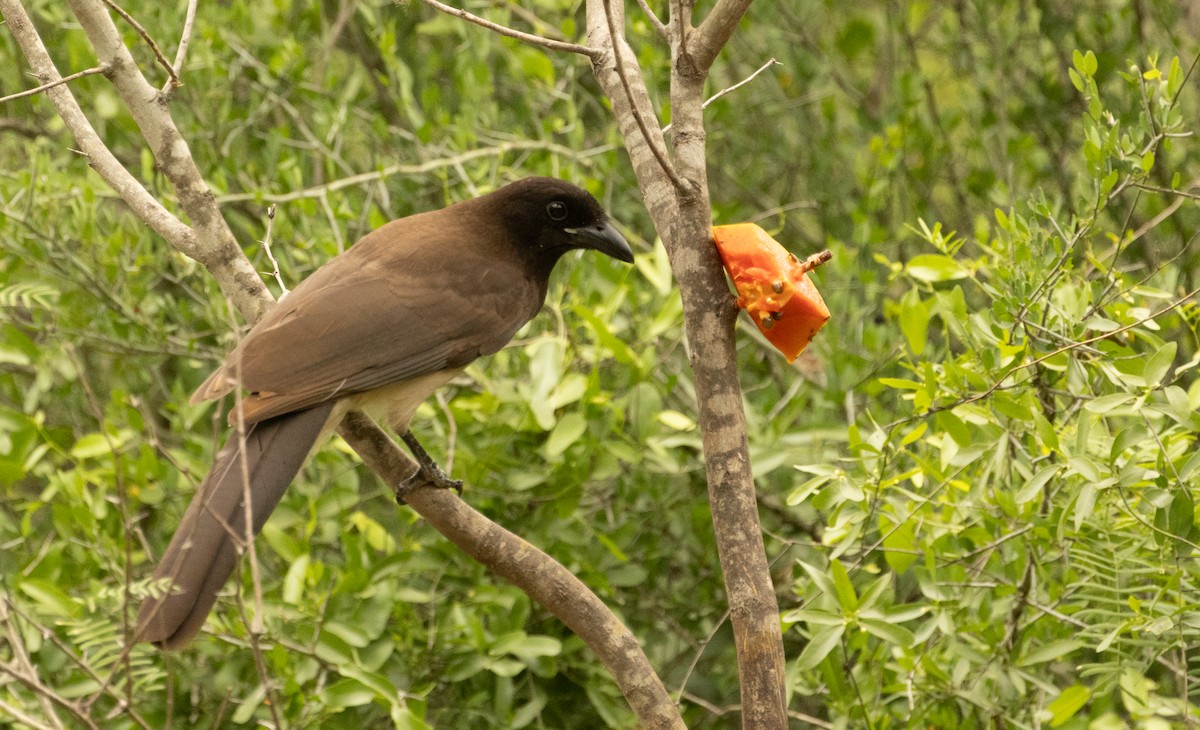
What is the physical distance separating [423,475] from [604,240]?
1.02 m

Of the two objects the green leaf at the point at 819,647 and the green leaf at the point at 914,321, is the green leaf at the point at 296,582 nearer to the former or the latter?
the green leaf at the point at 819,647

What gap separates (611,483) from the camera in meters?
4.39

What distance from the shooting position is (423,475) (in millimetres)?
3264

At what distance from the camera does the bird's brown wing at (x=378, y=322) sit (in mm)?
3186

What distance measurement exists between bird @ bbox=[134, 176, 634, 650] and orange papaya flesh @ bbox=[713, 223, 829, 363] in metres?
1.04

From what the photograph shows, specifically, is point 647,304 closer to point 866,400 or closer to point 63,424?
point 866,400

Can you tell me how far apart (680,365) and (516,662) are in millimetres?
1371

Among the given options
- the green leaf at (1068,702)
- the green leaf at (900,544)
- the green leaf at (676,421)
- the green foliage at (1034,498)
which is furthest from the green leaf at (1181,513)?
the green leaf at (676,421)

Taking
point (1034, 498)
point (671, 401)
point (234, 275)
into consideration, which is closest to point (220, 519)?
point (234, 275)

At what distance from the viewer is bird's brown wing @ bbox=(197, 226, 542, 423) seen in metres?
3.19

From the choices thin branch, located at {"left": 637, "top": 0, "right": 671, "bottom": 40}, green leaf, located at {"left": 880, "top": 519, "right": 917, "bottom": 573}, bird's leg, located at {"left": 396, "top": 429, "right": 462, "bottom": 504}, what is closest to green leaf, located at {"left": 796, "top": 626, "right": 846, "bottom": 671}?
green leaf, located at {"left": 880, "top": 519, "right": 917, "bottom": 573}

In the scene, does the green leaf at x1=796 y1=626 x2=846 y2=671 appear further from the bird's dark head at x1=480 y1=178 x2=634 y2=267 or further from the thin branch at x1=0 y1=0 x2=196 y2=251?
the thin branch at x1=0 y1=0 x2=196 y2=251

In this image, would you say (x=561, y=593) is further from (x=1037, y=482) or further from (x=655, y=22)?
(x=655, y=22)

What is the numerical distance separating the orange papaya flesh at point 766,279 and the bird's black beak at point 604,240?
1230 millimetres
